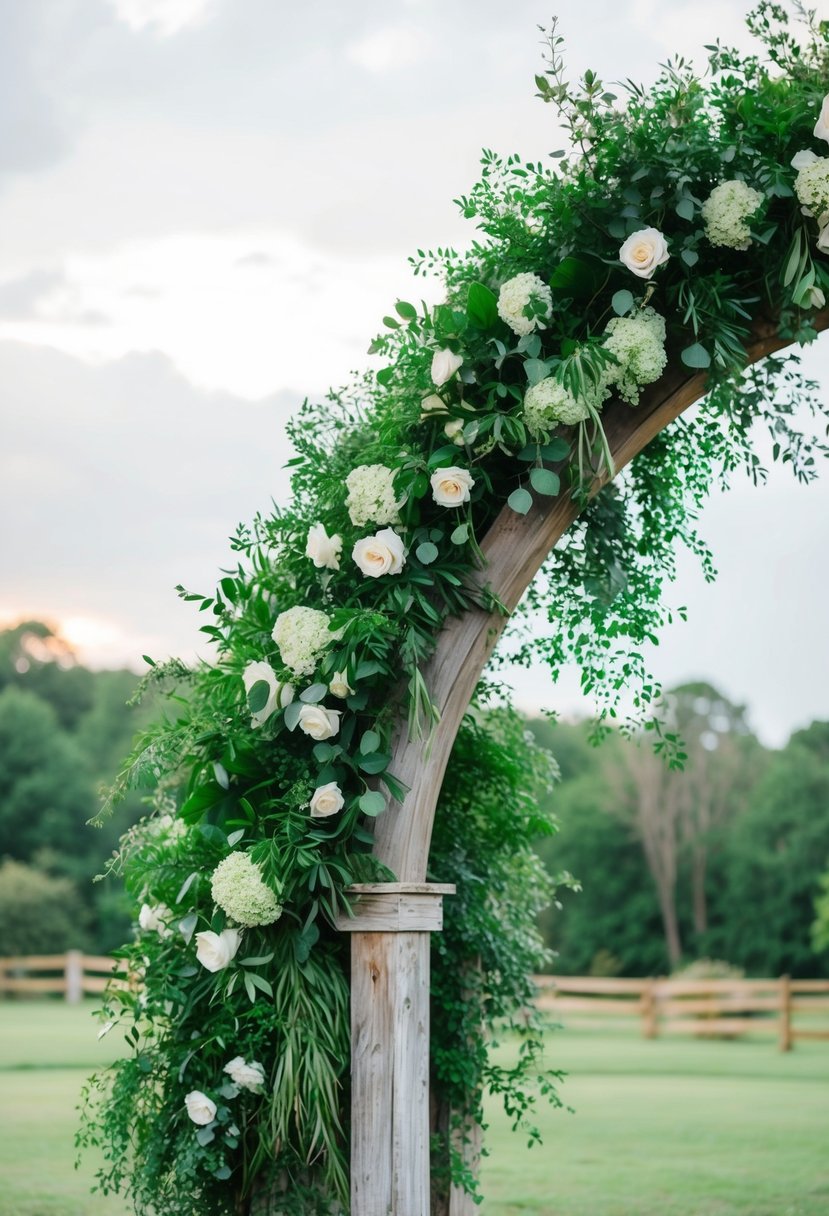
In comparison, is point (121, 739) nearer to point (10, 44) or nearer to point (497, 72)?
point (10, 44)

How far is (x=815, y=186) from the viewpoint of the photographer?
279 centimetres

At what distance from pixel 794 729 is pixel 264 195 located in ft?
54.6

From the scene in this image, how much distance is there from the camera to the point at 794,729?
80.4 ft

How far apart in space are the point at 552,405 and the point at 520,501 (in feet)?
0.78

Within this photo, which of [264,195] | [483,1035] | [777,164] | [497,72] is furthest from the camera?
[264,195]

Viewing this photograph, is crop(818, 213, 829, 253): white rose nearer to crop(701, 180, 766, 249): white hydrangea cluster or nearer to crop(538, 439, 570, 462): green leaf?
crop(701, 180, 766, 249): white hydrangea cluster

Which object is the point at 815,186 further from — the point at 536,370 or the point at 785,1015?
the point at 785,1015

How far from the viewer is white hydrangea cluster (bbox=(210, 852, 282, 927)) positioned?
299cm

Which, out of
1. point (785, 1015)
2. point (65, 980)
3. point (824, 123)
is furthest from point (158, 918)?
point (65, 980)

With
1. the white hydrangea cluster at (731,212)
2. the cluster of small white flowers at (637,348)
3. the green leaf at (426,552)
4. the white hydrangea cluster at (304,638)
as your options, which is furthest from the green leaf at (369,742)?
the white hydrangea cluster at (731,212)

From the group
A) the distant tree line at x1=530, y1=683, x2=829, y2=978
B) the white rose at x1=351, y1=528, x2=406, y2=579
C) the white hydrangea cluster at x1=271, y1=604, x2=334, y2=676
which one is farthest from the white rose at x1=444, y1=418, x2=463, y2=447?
the distant tree line at x1=530, y1=683, x2=829, y2=978

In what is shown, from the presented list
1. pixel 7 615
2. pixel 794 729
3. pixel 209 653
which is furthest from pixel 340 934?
pixel 7 615

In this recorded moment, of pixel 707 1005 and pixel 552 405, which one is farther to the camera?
pixel 707 1005

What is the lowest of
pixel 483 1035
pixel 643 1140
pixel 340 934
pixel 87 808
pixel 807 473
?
pixel 643 1140
